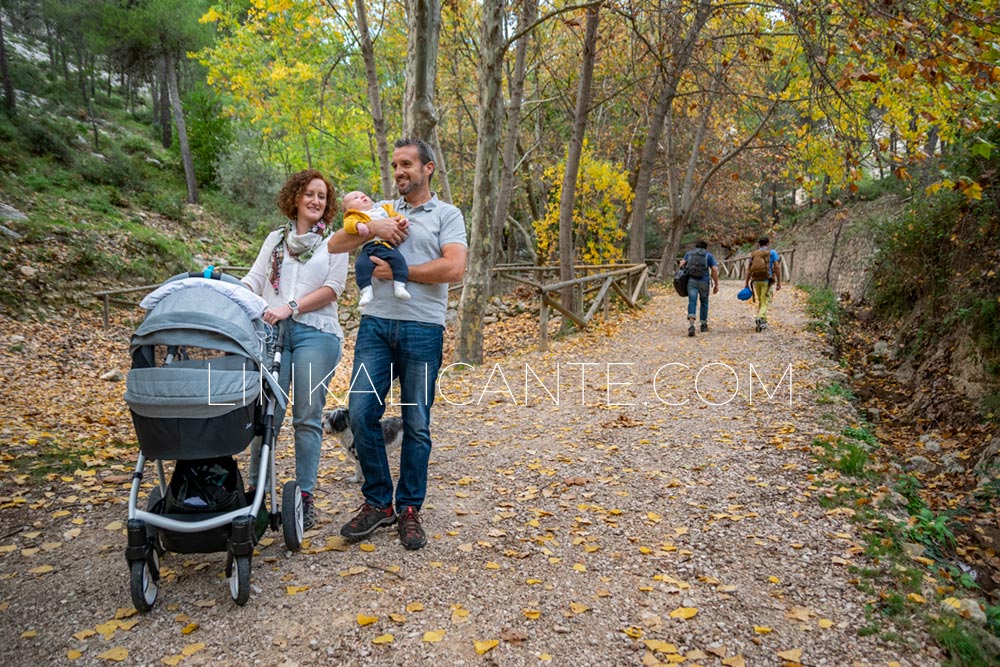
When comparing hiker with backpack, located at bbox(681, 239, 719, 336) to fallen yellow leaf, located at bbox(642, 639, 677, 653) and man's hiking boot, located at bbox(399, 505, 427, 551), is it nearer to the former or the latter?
man's hiking boot, located at bbox(399, 505, 427, 551)

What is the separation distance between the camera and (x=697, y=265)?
11156mm

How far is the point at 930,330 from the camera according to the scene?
8164 mm

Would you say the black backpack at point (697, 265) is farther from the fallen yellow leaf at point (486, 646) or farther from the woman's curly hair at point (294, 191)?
the fallen yellow leaf at point (486, 646)

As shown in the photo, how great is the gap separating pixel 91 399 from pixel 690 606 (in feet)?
25.5

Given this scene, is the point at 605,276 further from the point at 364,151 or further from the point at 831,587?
the point at 364,151

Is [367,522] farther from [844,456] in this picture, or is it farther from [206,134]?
[206,134]

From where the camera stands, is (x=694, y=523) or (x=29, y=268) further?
(x=29, y=268)

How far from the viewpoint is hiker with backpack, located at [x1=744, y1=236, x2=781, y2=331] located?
1070 centimetres

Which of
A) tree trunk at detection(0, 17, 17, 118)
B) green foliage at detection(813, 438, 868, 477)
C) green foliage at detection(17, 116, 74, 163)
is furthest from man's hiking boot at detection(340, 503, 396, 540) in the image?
tree trunk at detection(0, 17, 17, 118)

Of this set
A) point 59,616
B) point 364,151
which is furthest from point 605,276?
point 364,151

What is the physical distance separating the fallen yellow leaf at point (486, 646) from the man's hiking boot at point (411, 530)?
0.86 meters

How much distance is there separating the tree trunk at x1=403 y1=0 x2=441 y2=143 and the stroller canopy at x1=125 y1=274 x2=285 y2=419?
17.6 ft

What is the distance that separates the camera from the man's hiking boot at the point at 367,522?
347cm

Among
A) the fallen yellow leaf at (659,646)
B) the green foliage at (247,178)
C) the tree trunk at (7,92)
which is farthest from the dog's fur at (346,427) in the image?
the green foliage at (247,178)
